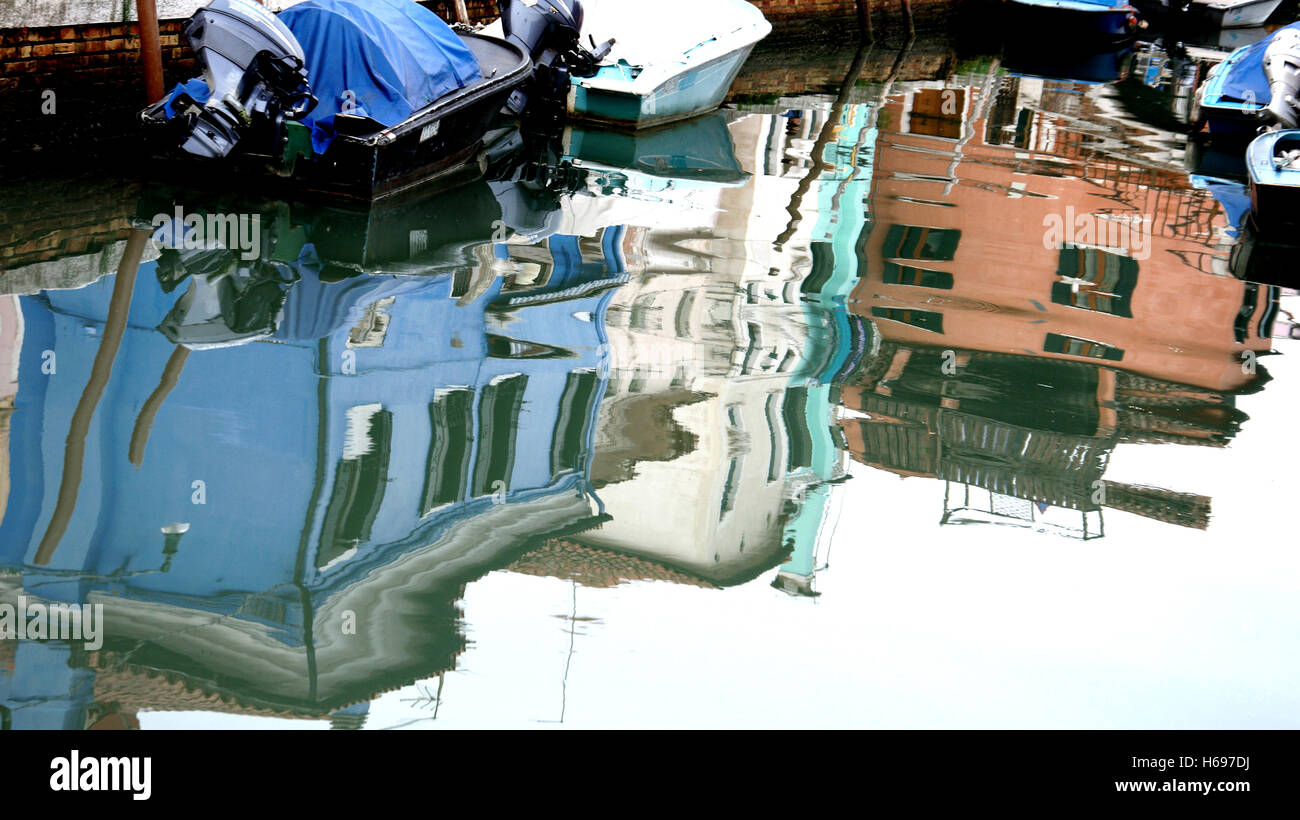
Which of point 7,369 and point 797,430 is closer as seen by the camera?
point 7,369

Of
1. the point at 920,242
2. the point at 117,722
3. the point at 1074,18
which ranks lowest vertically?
the point at 117,722

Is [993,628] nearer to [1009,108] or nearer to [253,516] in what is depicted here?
[253,516]

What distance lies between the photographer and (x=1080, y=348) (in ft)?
19.7

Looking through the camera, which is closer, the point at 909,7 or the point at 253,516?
the point at 253,516

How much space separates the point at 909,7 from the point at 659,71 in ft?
32.8

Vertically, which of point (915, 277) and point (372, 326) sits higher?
point (915, 277)

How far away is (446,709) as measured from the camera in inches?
125

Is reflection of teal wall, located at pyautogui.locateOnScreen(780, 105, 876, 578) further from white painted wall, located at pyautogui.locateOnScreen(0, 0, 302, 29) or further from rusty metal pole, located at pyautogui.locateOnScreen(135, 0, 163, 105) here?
white painted wall, located at pyautogui.locateOnScreen(0, 0, 302, 29)

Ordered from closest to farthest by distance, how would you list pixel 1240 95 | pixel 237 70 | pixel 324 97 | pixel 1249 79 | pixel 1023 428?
pixel 1023 428 → pixel 237 70 → pixel 324 97 → pixel 1240 95 → pixel 1249 79

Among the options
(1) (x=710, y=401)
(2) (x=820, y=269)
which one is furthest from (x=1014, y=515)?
(2) (x=820, y=269)

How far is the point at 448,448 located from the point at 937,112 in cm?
875

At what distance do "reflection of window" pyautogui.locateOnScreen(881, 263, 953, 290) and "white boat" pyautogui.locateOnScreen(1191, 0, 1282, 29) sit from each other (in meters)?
16.4

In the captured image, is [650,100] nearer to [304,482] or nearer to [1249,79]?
[1249,79]
